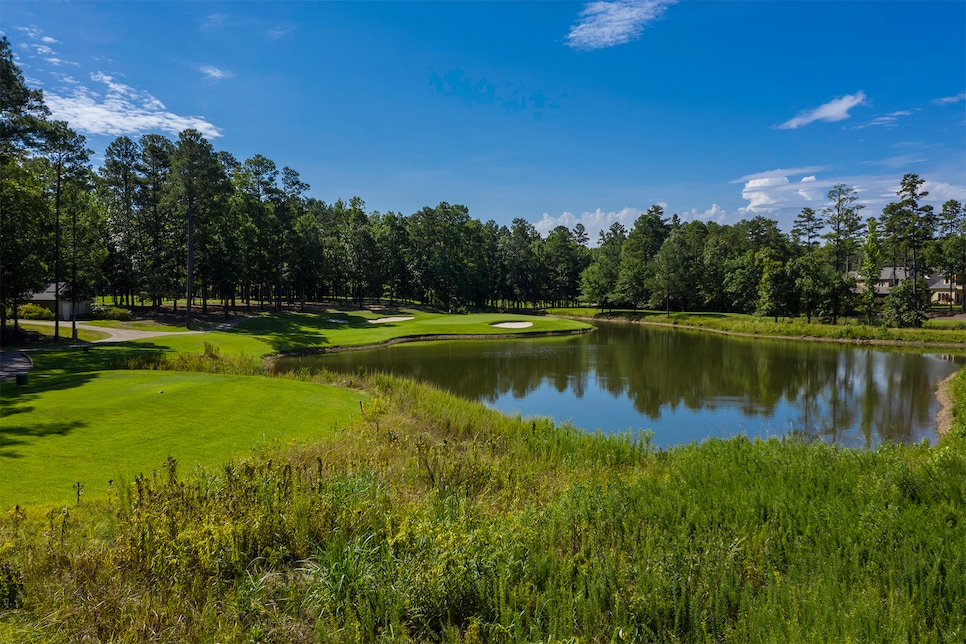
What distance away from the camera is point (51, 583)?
4312mm

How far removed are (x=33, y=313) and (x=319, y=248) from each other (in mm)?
27014

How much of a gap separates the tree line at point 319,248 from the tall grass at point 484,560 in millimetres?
23631

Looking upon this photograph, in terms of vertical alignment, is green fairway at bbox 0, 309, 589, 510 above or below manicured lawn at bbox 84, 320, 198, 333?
below

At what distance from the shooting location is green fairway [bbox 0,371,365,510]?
22.0ft

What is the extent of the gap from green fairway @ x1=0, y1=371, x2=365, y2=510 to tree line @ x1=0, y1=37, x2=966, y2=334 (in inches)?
646

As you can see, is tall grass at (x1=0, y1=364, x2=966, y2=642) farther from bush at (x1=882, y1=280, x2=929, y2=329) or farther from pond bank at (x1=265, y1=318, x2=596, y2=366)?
bush at (x1=882, y1=280, x2=929, y2=329)

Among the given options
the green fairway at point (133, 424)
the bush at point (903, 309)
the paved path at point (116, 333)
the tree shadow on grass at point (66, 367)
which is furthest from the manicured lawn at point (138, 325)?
the bush at point (903, 309)

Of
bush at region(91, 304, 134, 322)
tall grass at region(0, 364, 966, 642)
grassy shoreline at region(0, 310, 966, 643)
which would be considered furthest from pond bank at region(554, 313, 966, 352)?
bush at region(91, 304, 134, 322)

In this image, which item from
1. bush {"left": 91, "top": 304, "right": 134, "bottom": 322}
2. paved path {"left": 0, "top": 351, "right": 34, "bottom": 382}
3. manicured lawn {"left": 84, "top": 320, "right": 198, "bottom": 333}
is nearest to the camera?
paved path {"left": 0, "top": 351, "right": 34, "bottom": 382}

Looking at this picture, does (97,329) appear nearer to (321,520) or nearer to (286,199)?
(286,199)

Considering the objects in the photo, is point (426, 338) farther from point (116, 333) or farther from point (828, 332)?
point (828, 332)

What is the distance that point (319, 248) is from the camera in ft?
195

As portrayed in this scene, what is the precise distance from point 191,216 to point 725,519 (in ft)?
136

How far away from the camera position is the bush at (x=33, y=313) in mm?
37938
